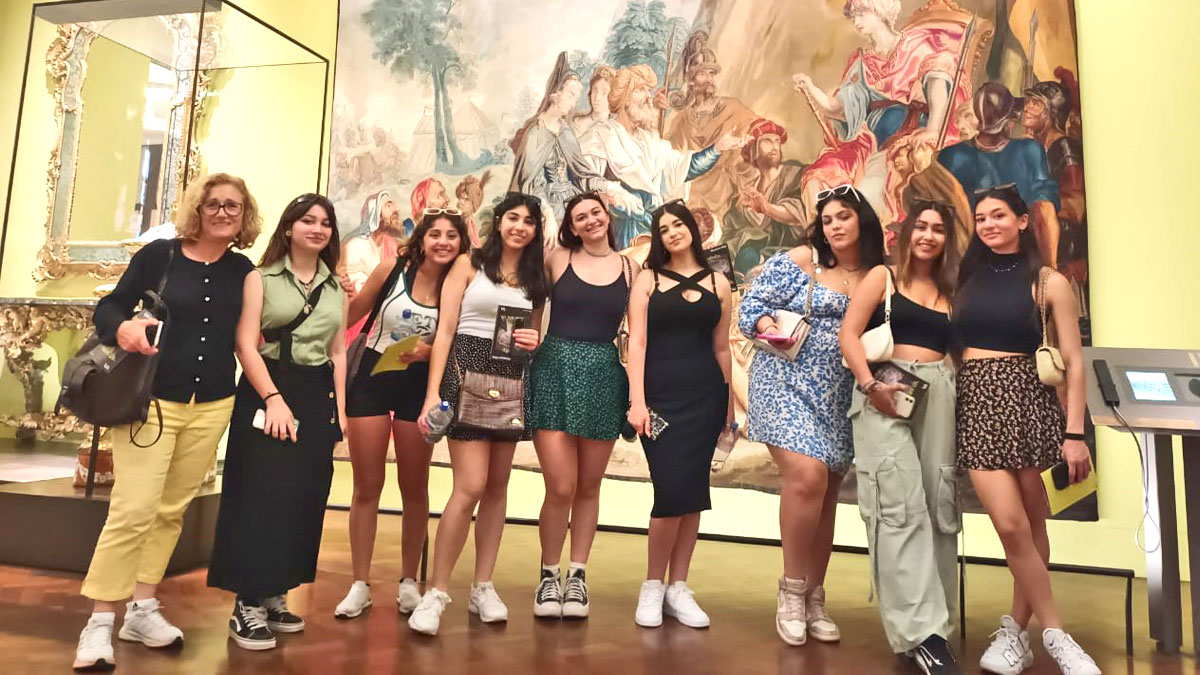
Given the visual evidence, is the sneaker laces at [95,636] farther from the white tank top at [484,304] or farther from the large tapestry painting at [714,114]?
the large tapestry painting at [714,114]

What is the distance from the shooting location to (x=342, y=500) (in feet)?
23.4

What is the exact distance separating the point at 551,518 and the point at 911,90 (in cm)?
452

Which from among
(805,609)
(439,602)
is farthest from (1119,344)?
(439,602)

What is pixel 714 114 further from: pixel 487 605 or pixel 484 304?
pixel 487 605

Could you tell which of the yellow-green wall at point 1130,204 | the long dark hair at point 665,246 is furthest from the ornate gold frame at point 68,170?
the long dark hair at point 665,246

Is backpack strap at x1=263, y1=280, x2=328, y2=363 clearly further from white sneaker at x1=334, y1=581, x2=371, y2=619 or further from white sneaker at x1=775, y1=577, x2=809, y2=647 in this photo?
white sneaker at x1=775, y1=577, x2=809, y2=647

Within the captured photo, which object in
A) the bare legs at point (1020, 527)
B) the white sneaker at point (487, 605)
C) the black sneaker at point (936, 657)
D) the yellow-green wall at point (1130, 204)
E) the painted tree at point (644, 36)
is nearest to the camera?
the black sneaker at point (936, 657)

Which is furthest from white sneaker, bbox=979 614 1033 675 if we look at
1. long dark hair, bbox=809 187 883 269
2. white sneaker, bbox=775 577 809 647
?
long dark hair, bbox=809 187 883 269

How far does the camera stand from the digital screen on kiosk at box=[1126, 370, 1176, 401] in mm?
3285

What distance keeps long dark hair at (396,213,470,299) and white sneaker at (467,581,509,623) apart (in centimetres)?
134

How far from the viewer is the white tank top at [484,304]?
3.39 metres

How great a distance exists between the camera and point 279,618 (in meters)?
3.20

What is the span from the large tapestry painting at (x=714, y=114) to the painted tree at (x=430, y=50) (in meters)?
0.02

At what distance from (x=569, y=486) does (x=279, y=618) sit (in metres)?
1.33
